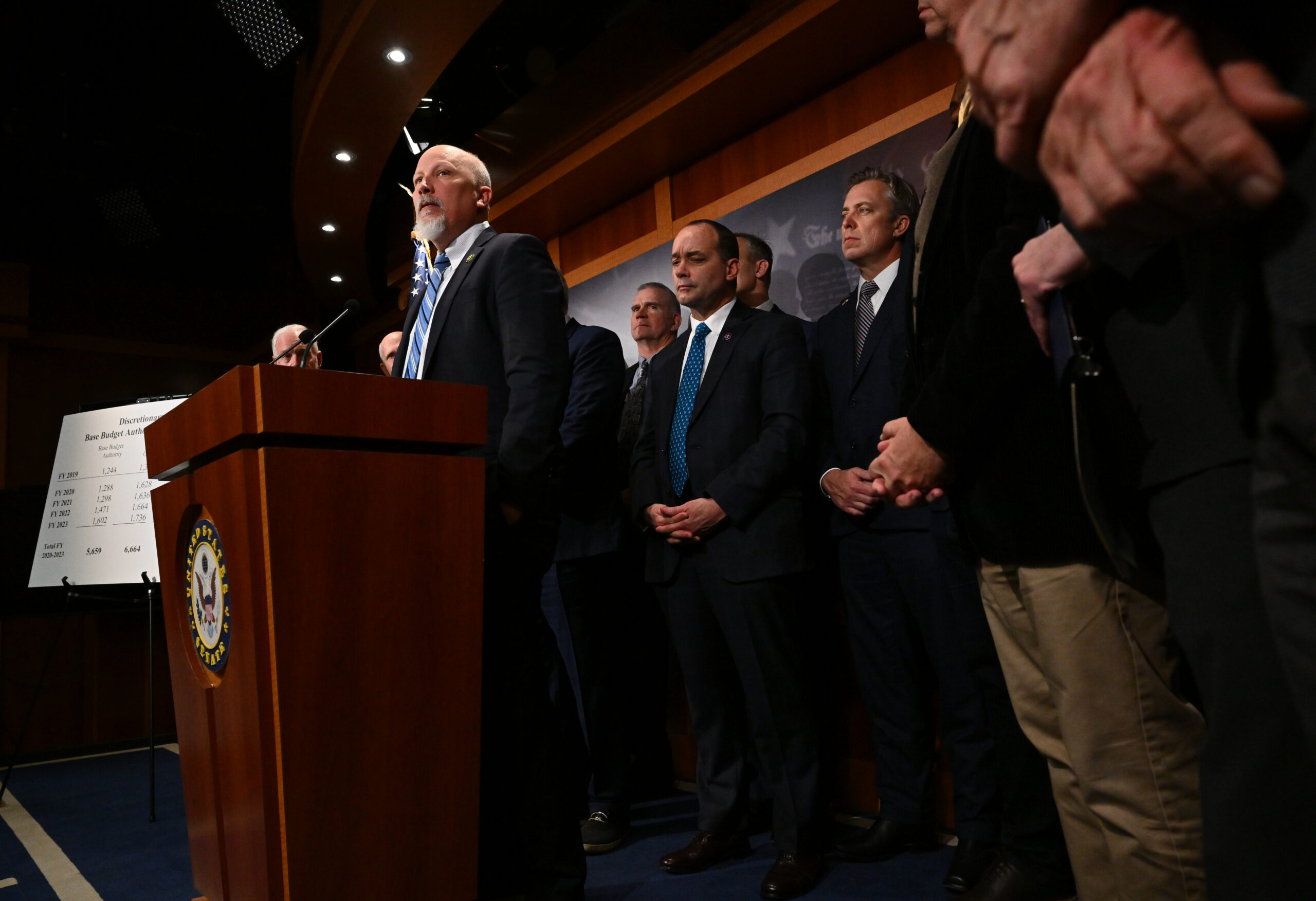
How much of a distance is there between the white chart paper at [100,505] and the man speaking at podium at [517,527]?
7.53 ft

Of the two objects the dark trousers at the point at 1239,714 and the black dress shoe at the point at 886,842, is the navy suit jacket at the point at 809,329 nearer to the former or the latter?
the black dress shoe at the point at 886,842

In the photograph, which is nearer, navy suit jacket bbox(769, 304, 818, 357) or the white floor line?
the white floor line

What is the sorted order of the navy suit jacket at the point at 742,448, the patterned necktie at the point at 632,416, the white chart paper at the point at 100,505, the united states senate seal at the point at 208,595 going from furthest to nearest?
the white chart paper at the point at 100,505, the patterned necktie at the point at 632,416, the navy suit jacket at the point at 742,448, the united states senate seal at the point at 208,595

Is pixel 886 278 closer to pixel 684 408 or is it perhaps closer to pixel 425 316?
pixel 684 408

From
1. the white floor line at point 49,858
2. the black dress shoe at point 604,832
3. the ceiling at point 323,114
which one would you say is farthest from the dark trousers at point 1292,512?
the ceiling at point 323,114

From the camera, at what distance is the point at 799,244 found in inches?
130

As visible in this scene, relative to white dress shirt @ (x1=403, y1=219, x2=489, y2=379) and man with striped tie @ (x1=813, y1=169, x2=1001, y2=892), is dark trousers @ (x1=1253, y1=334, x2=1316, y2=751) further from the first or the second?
white dress shirt @ (x1=403, y1=219, x2=489, y2=379)

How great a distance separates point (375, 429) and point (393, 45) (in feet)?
8.90

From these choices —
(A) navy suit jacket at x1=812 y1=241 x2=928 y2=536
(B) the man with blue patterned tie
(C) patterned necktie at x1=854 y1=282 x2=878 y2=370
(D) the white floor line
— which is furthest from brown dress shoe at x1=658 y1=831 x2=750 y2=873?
(D) the white floor line

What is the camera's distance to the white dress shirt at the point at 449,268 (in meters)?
1.94

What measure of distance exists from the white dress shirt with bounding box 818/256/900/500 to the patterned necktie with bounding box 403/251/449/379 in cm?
114

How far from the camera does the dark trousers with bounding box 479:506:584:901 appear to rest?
5.33 ft

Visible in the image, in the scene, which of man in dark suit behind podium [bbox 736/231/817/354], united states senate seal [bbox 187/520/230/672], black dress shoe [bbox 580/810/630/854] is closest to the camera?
united states senate seal [bbox 187/520/230/672]

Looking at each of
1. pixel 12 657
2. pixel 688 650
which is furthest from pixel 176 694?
pixel 12 657
